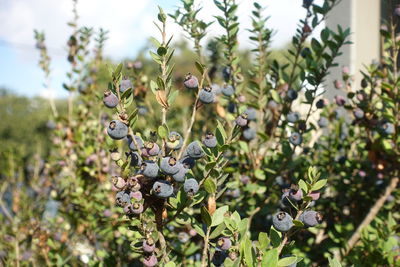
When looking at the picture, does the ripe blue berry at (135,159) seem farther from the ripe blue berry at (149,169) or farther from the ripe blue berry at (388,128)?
the ripe blue berry at (388,128)

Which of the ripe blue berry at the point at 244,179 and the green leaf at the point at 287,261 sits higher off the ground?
the green leaf at the point at 287,261

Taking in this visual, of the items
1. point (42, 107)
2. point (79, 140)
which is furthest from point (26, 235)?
point (42, 107)

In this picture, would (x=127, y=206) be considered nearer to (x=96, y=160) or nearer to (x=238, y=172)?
(x=238, y=172)

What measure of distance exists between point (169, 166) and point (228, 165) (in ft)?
2.49

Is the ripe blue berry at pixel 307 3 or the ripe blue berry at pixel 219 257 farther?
the ripe blue berry at pixel 307 3

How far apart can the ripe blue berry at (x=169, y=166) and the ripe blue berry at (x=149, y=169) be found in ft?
0.05

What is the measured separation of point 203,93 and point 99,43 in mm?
1357

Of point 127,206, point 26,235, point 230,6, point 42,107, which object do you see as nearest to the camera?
point 127,206

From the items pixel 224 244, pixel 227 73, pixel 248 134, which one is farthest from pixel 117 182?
pixel 227 73

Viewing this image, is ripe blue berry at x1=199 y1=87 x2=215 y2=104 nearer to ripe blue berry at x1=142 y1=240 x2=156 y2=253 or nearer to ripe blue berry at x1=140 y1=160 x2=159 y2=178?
ripe blue berry at x1=140 y1=160 x2=159 y2=178

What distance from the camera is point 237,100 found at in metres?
1.54

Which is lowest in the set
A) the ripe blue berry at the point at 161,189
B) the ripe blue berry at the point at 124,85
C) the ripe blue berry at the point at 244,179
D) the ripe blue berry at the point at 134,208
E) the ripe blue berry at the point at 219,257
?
the ripe blue berry at the point at 244,179

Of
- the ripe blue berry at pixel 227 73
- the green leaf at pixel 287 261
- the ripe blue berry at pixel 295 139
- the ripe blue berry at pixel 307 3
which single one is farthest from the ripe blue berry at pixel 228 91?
the green leaf at pixel 287 261

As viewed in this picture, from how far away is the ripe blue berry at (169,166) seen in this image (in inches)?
31.7
